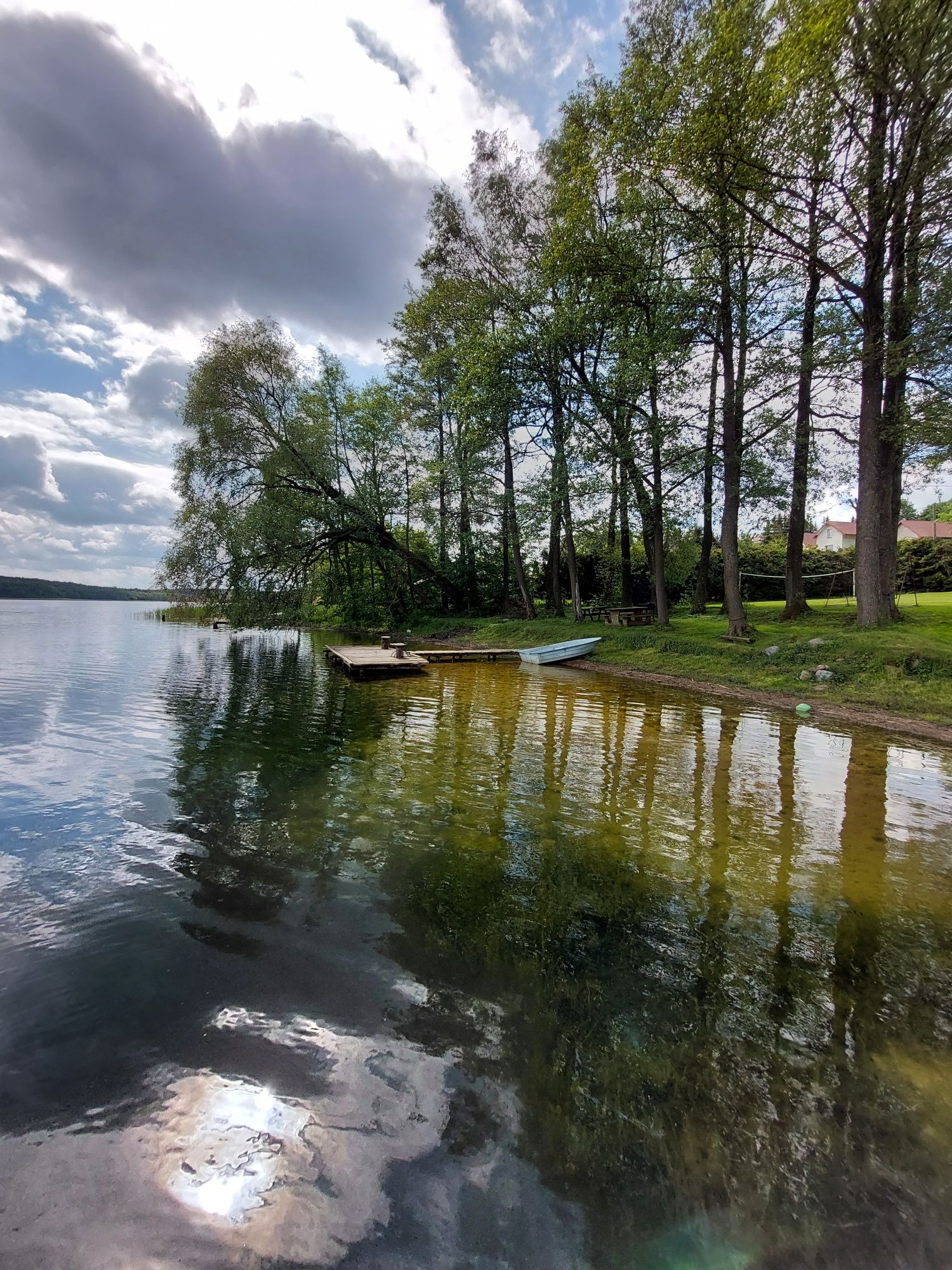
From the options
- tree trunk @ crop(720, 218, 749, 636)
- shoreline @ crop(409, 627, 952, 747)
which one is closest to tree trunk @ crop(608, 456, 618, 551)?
tree trunk @ crop(720, 218, 749, 636)

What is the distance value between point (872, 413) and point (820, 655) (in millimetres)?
6352

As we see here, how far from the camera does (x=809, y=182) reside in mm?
13375

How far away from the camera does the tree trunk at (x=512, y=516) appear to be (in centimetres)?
2578

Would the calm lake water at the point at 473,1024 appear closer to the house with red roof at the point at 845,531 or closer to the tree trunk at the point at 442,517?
the tree trunk at the point at 442,517

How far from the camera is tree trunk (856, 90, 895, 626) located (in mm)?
12586

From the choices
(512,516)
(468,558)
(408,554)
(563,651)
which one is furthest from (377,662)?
(468,558)

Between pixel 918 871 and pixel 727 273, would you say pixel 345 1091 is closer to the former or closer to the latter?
pixel 918 871

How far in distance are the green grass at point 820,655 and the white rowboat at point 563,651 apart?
51cm

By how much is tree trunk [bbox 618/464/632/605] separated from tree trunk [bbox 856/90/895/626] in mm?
7039

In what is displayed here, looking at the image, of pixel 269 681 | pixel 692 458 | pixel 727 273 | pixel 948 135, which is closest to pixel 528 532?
pixel 692 458

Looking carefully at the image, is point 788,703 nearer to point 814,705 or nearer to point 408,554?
point 814,705

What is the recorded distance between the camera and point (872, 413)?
13.3 meters

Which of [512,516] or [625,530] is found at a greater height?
[512,516]

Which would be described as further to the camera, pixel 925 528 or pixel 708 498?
pixel 925 528
